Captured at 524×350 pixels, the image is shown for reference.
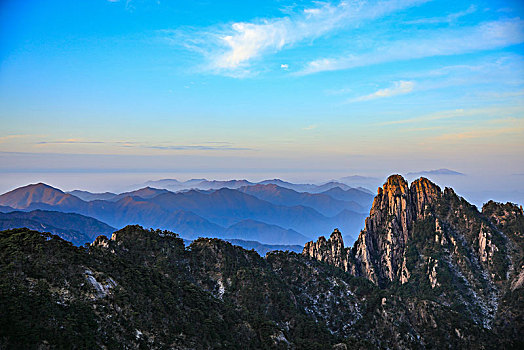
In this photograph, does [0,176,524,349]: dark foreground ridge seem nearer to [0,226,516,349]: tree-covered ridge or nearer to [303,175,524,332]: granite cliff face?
[0,226,516,349]: tree-covered ridge

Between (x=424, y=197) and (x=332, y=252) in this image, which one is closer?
(x=332, y=252)

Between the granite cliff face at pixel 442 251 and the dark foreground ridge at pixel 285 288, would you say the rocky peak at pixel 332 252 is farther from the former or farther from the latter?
the dark foreground ridge at pixel 285 288

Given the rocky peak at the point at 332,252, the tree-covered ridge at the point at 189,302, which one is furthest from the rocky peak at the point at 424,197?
the tree-covered ridge at the point at 189,302

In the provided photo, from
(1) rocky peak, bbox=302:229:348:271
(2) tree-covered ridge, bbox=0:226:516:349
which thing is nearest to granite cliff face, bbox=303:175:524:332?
(1) rocky peak, bbox=302:229:348:271

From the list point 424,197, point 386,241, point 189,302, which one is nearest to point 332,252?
point 386,241

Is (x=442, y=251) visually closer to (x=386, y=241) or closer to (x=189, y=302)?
(x=386, y=241)

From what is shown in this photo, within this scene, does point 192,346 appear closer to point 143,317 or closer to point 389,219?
point 143,317
